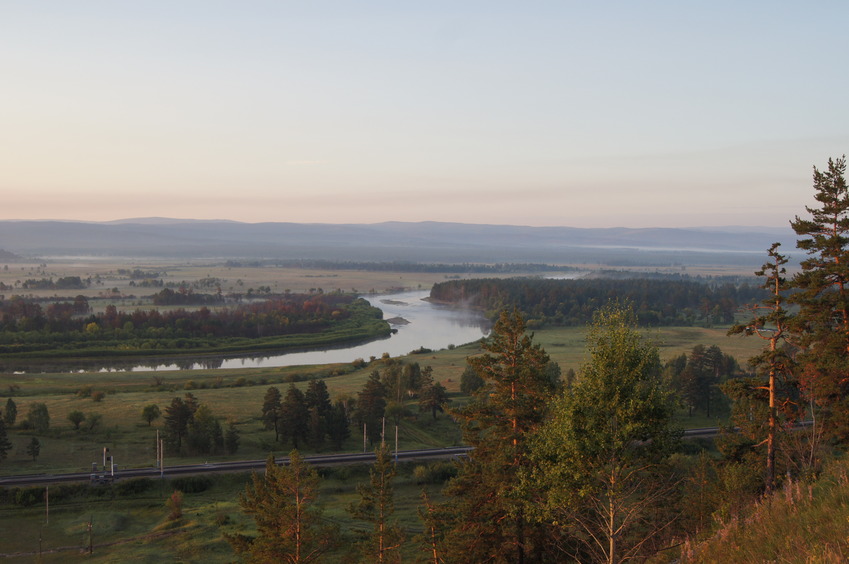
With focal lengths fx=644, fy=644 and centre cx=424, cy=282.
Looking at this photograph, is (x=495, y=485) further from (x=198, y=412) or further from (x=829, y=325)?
(x=198, y=412)

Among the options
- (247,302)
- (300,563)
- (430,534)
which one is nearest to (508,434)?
(430,534)

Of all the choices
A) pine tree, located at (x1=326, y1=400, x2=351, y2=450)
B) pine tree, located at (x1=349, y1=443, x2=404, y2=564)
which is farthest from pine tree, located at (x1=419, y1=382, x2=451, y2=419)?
pine tree, located at (x1=349, y1=443, x2=404, y2=564)

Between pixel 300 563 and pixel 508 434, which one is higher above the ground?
pixel 508 434

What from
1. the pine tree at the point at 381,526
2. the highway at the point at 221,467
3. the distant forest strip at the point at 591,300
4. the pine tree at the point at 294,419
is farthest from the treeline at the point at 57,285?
the pine tree at the point at 381,526

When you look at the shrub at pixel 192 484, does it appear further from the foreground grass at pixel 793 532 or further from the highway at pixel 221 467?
the foreground grass at pixel 793 532

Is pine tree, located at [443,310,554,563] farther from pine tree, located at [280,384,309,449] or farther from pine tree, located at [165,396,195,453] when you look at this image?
pine tree, located at [165,396,195,453]

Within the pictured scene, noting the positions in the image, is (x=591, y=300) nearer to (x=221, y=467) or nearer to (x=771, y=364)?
(x=221, y=467)
